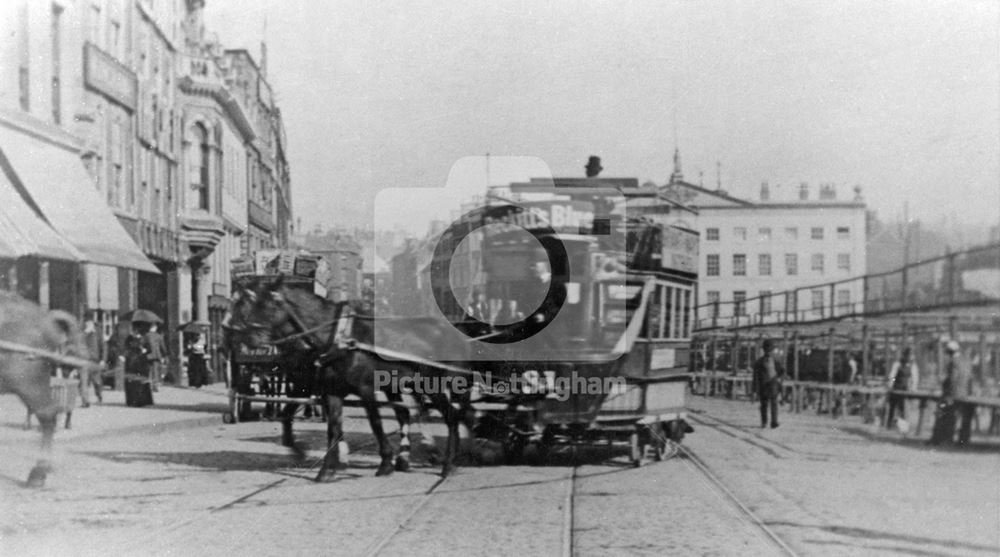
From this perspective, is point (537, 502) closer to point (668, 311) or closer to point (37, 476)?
point (668, 311)

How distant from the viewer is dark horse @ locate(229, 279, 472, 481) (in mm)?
7219

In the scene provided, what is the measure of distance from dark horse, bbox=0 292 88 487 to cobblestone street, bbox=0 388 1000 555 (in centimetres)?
16

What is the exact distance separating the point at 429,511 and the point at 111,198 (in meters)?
2.82

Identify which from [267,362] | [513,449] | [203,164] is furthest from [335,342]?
[513,449]

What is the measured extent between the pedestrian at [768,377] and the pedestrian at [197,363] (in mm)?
3816

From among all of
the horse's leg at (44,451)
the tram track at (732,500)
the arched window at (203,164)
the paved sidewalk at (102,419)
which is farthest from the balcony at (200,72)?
the tram track at (732,500)

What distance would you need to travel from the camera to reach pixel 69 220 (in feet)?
19.8

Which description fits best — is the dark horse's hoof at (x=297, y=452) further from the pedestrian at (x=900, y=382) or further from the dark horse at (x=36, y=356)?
the pedestrian at (x=900, y=382)

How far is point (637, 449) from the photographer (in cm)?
786

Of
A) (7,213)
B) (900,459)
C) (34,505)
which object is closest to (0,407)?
(34,505)

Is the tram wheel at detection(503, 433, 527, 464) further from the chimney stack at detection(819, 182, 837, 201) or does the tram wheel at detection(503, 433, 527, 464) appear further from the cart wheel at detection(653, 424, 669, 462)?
the chimney stack at detection(819, 182, 837, 201)

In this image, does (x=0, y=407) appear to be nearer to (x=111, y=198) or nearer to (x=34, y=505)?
(x=34, y=505)

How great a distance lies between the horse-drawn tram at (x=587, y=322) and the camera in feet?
23.1

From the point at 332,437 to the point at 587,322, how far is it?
2056 millimetres
